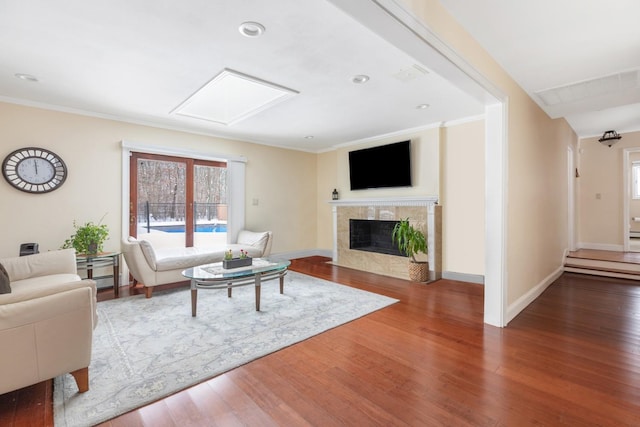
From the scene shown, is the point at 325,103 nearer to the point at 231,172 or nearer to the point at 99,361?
the point at 231,172

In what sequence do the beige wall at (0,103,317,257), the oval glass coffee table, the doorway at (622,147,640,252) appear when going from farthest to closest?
the doorway at (622,147,640,252)
the beige wall at (0,103,317,257)
the oval glass coffee table

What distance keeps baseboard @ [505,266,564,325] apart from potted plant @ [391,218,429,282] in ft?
4.36

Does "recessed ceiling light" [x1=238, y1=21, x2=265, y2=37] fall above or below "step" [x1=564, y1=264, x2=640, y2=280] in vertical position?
above

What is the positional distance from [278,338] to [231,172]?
12.0ft

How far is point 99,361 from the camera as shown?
2.15 m

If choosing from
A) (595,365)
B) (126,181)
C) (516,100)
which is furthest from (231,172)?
(595,365)

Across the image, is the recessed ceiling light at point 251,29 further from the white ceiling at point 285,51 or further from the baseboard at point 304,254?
the baseboard at point 304,254

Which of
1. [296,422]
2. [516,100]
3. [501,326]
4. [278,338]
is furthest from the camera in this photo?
[516,100]

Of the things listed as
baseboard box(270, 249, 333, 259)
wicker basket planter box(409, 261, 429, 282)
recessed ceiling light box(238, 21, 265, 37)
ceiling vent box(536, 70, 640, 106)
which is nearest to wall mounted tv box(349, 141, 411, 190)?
wicker basket planter box(409, 261, 429, 282)

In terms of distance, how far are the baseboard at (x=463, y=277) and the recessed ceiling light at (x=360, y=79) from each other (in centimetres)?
323

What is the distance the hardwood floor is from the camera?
62.4 inches

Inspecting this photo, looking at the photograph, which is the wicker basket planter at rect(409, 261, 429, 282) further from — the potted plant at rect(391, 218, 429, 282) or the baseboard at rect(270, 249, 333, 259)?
the baseboard at rect(270, 249, 333, 259)

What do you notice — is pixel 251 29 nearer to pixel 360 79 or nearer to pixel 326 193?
pixel 360 79

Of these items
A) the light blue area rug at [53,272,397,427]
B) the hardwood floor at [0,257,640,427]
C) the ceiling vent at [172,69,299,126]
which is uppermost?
the ceiling vent at [172,69,299,126]
